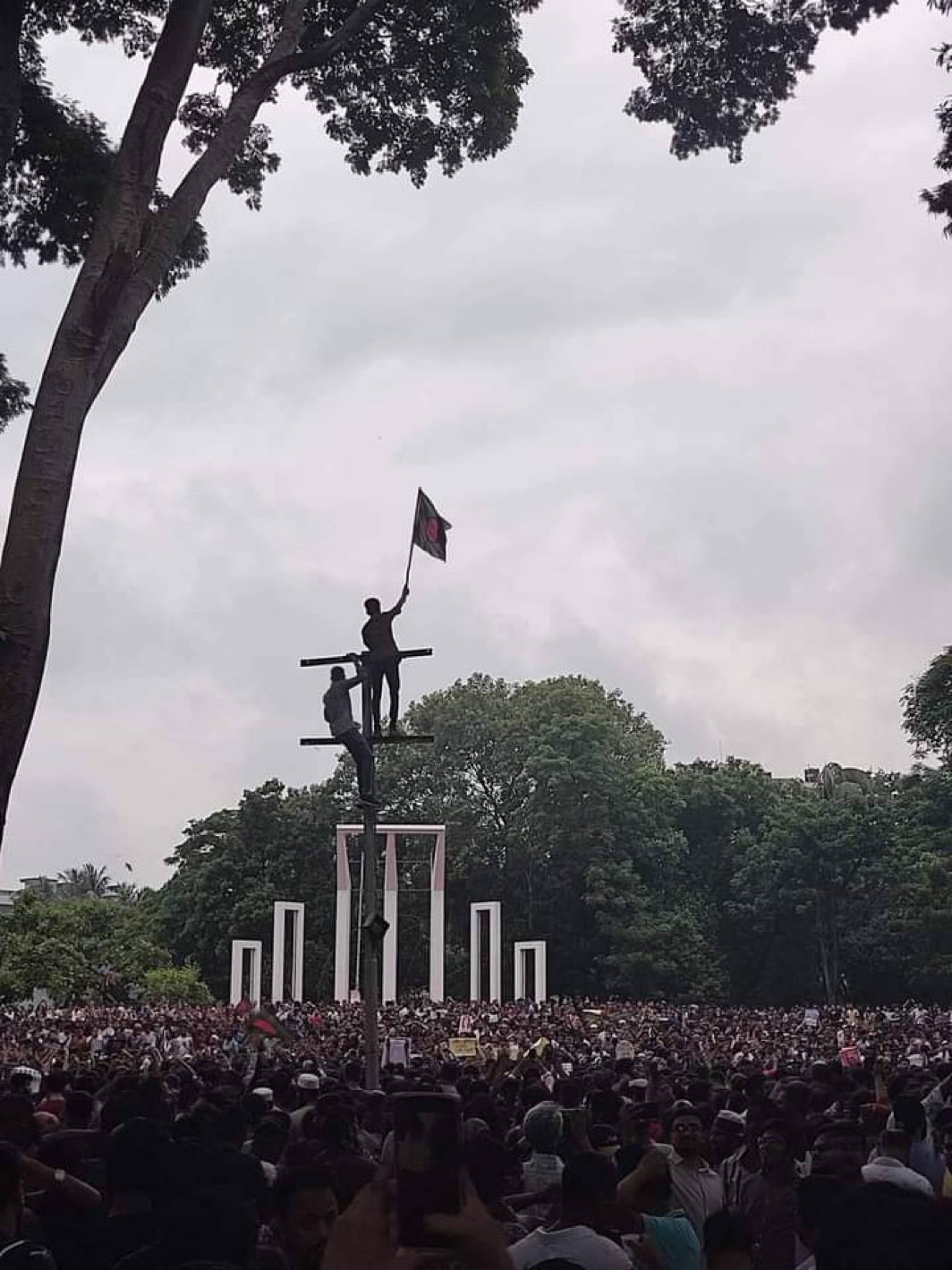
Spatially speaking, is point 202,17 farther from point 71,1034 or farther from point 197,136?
point 71,1034

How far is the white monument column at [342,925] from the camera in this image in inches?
1444

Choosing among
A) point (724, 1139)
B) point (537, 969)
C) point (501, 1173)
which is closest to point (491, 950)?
point (537, 969)

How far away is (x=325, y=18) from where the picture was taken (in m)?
12.5

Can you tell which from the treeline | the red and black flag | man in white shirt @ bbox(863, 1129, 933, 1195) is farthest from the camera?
the treeline

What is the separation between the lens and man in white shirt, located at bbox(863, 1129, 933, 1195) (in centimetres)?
551

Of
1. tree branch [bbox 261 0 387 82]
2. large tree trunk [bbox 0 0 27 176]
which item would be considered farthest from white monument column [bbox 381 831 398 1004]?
large tree trunk [bbox 0 0 27 176]

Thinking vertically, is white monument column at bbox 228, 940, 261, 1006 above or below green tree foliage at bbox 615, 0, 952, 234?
below

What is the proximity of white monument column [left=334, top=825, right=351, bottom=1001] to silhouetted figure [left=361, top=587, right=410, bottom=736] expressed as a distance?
83.8 feet

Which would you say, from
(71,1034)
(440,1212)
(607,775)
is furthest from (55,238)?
(607,775)

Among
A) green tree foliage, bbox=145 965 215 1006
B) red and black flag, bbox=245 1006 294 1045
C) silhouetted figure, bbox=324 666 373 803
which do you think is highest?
silhouetted figure, bbox=324 666 373 803

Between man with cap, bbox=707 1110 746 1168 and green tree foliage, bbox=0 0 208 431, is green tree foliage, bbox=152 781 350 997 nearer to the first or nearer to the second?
green tree foliage, bbox=0 0 208 431

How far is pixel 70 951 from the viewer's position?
36.4 meters

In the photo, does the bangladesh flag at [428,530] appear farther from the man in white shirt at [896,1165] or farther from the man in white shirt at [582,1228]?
the man in white shirt at [582,1228]

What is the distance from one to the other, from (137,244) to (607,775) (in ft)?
129
